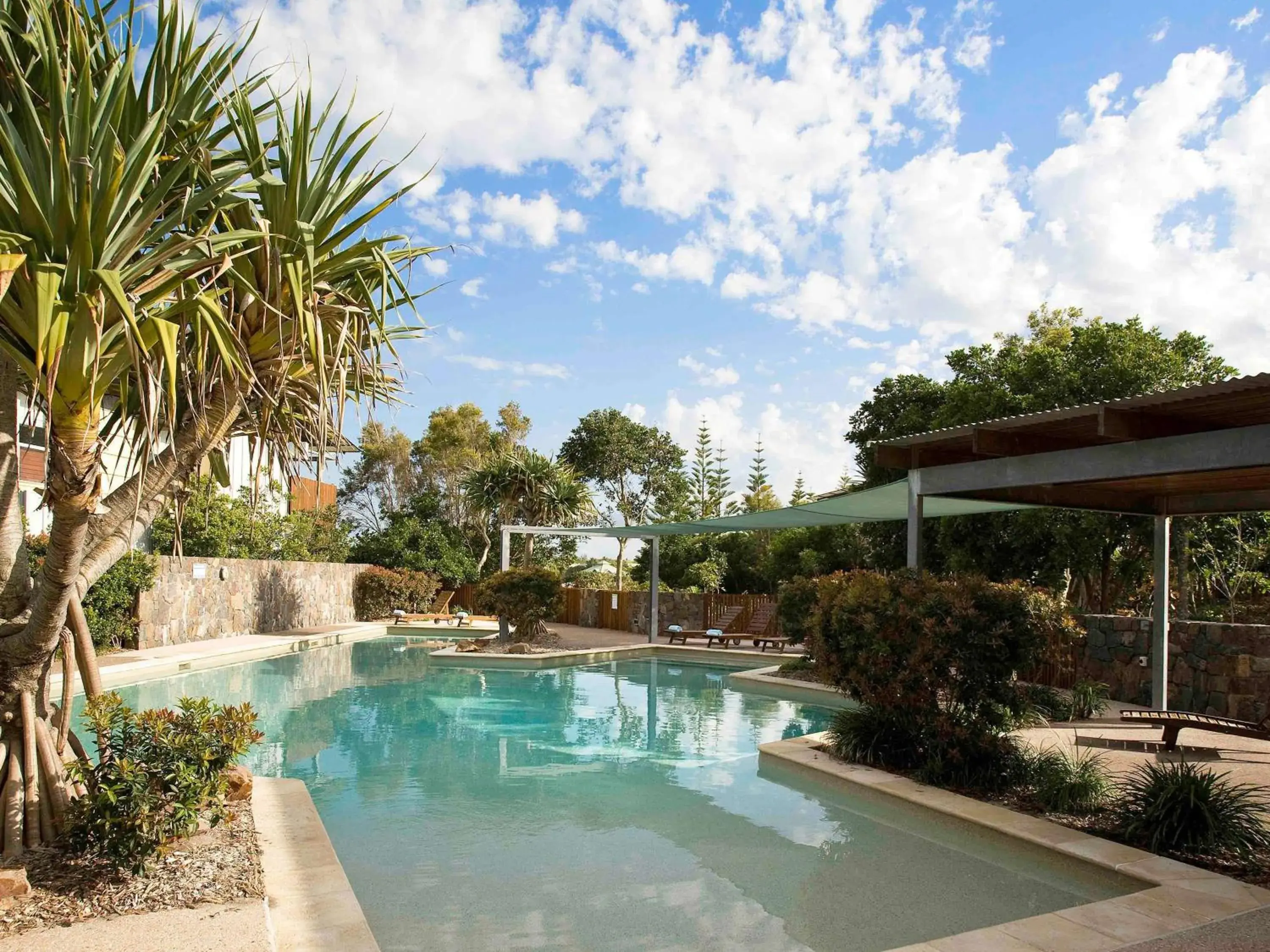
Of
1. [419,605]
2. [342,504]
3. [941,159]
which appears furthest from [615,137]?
[342,504]

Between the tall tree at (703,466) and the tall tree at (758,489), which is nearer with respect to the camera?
the tall tree at (758,489)

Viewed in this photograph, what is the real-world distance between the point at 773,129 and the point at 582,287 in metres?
9.29

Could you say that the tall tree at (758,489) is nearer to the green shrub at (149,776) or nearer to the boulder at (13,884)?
the green shrub at (149,776)

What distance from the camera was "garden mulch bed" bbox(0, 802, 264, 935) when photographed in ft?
12.2

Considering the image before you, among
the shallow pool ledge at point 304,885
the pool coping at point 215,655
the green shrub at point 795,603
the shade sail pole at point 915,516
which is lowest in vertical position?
the pool coping at point 215,655

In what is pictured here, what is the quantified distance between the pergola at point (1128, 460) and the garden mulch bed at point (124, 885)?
217 inches

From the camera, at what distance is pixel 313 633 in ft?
67.2

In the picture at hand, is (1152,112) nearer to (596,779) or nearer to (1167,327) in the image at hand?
(1167,327)

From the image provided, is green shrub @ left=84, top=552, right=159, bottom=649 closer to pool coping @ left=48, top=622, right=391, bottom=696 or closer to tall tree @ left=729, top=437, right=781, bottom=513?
pool coping @ left=48, top=622, right=391, bottom=696

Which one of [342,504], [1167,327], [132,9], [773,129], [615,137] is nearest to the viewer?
[132,9]

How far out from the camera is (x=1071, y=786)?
600 centimetres

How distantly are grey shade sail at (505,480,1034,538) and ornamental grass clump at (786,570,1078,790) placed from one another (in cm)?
186

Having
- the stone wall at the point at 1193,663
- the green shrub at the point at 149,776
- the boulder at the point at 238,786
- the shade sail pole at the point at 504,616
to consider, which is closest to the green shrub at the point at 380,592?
the shade sail pole at the point at 504,616

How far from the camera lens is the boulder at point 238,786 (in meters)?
5.60
